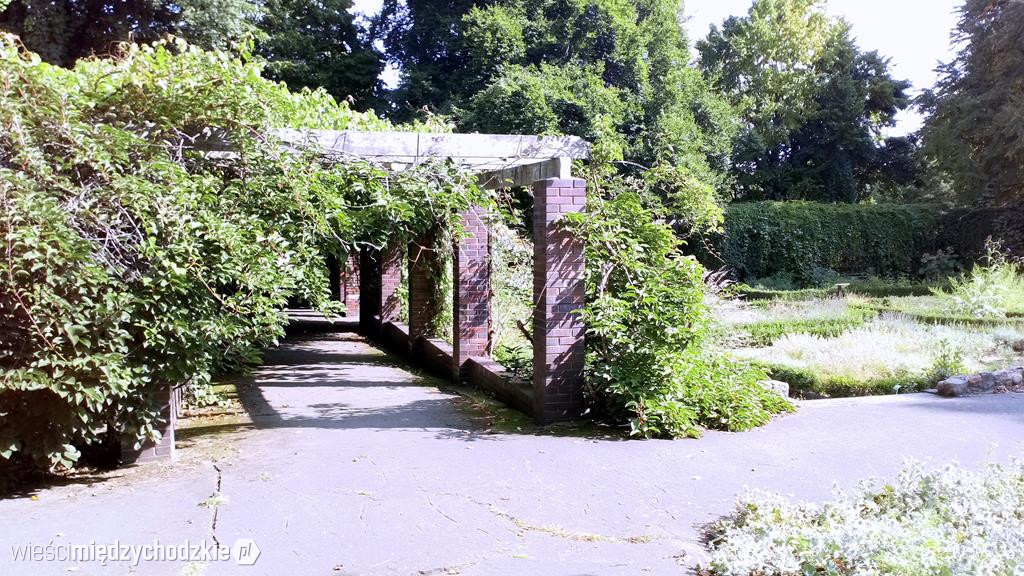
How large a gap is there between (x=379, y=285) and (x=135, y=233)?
8.76m

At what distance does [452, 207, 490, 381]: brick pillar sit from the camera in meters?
8.45

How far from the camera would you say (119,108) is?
5.05 meters

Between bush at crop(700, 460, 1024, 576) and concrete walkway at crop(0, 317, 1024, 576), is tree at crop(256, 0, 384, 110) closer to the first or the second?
concrete walkway at crop(0, 317, 1024, 576)

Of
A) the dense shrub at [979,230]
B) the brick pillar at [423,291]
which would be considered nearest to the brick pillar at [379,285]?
the brick pillar at [423,291]

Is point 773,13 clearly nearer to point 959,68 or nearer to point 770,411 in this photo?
point 959,68

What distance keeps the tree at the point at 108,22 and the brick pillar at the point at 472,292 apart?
9.48m

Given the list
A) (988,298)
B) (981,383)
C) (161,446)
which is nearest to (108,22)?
(161,446)

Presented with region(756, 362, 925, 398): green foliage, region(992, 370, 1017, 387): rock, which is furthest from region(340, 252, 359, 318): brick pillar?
region(992, 370, 1017, 387): rock

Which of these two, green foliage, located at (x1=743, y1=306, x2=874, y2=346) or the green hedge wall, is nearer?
green foliage, located at (x1=743, y1=306, x2=874, y2=346)

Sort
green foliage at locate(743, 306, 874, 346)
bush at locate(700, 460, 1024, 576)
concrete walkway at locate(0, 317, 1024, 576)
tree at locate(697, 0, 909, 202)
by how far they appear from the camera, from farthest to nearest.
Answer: tree at locate(697, 0, 909, 202), green foliage at locate(743, 306, 874, 346), concrete walkway at locate(0, 317, 1024, 576), bush at locate(700, 460, 1024, 576)

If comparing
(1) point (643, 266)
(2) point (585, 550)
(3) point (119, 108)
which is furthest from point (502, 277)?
(2) point (585, 550)

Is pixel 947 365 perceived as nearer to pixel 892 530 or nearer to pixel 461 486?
pixel 892 530

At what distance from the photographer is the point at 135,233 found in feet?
15.7

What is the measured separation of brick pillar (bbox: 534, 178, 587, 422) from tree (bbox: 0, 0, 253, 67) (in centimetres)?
1151
